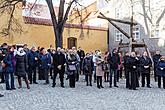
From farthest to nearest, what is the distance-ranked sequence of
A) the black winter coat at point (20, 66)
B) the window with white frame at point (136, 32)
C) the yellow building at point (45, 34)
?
the window with white frame at point (136, 32) < the yellow building at point (45, 34) < the black winter coat at point (20, 66)

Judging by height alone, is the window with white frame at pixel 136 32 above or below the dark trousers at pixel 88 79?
above

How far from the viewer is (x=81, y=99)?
44.0 feet

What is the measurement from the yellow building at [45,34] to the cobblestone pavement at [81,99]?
14.5 metres

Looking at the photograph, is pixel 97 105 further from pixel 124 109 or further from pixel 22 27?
pixel 22 27

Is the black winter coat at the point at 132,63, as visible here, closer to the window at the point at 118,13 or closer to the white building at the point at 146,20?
the white building at the point at 146,20

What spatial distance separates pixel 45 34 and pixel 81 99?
63.0 feet

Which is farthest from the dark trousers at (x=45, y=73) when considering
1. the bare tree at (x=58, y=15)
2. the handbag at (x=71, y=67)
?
the bare tree at (x=58, y=15)

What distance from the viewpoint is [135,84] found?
17234mm

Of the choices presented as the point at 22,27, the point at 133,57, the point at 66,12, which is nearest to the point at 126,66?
the point at 133,57

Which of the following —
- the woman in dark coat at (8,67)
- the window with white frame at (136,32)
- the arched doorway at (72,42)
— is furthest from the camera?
the window with white frame at (136,32)

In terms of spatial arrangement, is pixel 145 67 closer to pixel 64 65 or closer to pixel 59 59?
pixel 64 65

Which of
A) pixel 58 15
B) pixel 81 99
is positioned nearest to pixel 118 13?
pixel 58 15

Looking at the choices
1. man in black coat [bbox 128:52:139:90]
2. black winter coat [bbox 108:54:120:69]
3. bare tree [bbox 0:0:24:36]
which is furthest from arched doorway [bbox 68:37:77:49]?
man in black coat [bbox 128:52:139:90]

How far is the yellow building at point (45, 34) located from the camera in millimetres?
30797
